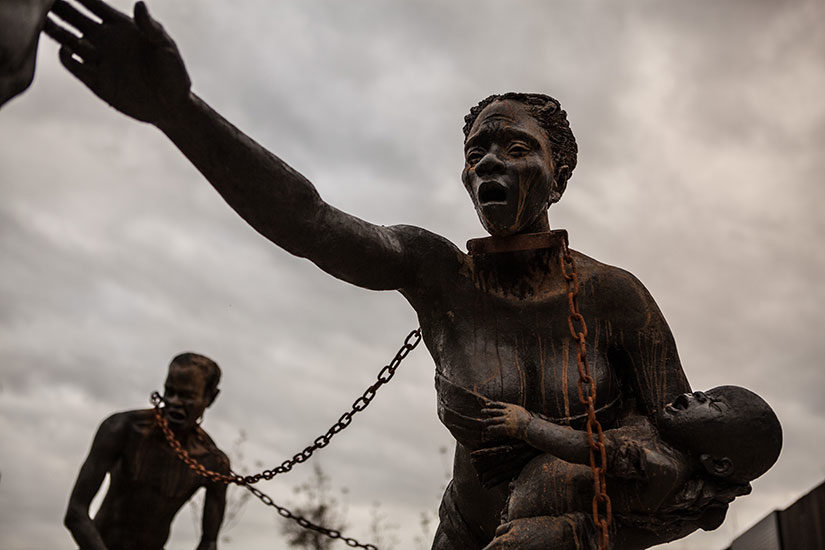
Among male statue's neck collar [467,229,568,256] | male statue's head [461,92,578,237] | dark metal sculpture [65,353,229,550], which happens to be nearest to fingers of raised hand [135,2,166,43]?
male statue's head [461,92,578,237]

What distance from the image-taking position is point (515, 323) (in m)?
3.56

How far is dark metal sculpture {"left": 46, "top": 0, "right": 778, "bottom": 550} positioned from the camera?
3.11 m

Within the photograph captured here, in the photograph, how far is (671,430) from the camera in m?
3.29

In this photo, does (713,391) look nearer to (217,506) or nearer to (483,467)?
(483,467)

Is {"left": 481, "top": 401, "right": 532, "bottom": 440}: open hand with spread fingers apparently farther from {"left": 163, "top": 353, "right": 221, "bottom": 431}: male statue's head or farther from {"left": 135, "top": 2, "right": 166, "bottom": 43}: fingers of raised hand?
{"left": 163, "top": 353, "right": 221, "bottom": 431}: male statue's head

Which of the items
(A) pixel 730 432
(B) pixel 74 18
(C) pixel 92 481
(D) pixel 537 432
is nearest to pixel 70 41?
(B) pixel 74 18

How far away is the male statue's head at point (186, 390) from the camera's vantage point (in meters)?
6.82

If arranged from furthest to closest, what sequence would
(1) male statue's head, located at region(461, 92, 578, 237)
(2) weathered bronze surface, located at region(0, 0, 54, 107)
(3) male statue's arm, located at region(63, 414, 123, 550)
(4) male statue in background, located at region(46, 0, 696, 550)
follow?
(3) male statue's arm, located at region(63, 414, 123, 550) → (1) male statue's head, located at region(461, 92, 578, 237) → (4) male statue in background, located at region(46, 0, 696, 550) → (2) weathered bronze surface, located at region(0, 0, 54, 107)

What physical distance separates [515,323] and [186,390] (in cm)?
388

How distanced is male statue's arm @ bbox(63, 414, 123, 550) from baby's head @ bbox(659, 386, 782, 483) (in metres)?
4.56

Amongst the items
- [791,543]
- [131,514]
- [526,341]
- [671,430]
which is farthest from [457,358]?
[791,543]

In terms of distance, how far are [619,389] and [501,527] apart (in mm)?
740

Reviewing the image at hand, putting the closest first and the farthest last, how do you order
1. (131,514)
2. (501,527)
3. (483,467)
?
1. (501,527)
2. (483,467)
3. (131,514)

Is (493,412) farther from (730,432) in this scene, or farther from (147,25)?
(147,25)
